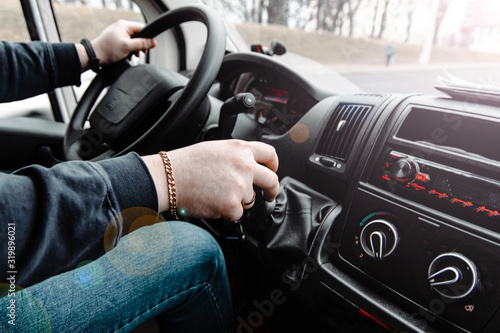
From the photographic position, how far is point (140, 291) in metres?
0.82

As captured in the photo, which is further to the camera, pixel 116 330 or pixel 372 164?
pixel 372 164

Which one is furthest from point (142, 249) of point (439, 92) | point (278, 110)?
point (439, 92)

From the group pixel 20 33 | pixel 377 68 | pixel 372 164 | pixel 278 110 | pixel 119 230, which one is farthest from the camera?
pixel 20 33

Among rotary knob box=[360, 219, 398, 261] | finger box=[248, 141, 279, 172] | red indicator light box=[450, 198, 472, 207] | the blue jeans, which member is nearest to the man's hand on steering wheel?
the blue jeans

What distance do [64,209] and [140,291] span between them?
383 millimetres

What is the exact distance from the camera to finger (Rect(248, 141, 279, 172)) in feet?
2.24

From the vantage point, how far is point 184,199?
64 centimetres

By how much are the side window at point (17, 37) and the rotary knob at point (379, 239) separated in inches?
66.4

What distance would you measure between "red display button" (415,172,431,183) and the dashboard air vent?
8.7 inches

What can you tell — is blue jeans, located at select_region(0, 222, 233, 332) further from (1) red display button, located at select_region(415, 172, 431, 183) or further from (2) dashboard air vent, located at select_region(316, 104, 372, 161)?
(1) red display button, located at select_region(415, 172, 431, 183)

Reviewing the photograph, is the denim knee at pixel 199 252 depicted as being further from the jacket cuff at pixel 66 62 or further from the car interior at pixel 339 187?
the jacket cuff at pixel 66 62

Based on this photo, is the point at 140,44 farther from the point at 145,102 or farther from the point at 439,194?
the point at 439,194

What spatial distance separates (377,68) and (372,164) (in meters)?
0.89

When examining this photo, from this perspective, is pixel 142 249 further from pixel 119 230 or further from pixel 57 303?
pixel 119 230
